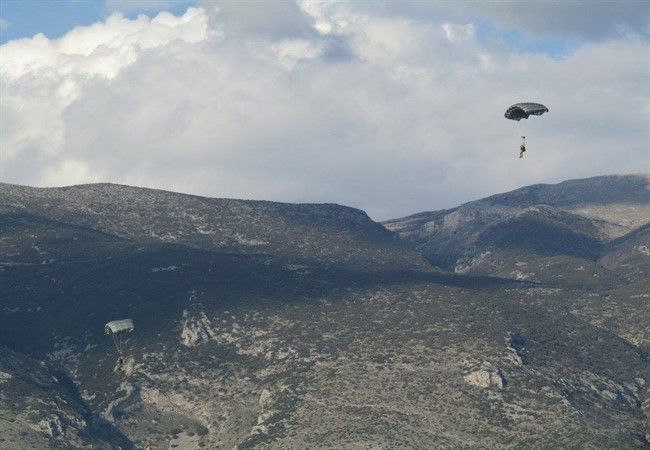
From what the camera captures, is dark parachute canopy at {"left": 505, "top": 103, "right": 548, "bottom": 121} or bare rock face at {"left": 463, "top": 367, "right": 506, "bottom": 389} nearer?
dark parachute canopy at {"left": 505, "top": 103, "right": 548, "bottom": 121}

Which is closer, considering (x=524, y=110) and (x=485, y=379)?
(x=524, y=110)

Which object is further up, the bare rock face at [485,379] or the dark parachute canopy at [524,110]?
the dark parachute canopy at [524,110]

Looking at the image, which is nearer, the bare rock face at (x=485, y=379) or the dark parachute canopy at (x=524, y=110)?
the dark parachute canopy at (x=524, y=110)

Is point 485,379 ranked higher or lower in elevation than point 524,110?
lower

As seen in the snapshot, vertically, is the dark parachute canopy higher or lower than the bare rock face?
higher
